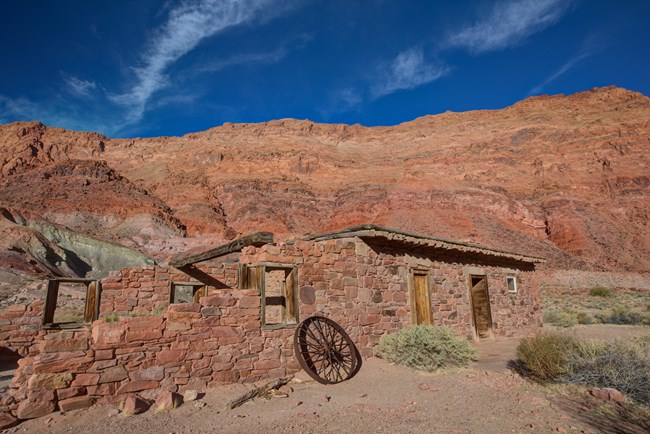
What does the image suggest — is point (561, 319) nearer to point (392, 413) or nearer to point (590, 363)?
point (590, 363)

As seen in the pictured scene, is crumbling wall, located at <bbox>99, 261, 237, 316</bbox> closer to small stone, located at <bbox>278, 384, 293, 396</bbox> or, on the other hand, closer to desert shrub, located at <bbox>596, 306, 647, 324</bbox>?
small stone, located at <bbox>278, 384, 293, 396</bbox>

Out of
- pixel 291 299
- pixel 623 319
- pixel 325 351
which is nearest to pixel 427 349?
pixel 325 351

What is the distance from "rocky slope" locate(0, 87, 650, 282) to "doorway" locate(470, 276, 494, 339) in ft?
88.0

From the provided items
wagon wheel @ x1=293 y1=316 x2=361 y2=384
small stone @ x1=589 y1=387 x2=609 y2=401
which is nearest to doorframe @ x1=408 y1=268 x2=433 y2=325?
wagon wheel @ x1=293 y1=316 x2=361 y2=384

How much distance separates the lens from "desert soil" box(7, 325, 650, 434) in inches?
185

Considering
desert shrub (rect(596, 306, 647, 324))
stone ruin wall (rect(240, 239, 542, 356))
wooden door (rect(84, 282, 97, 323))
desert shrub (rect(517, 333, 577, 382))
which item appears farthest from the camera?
desert shrub (rect(596, 306, 647, 324))

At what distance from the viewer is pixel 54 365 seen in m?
5.16

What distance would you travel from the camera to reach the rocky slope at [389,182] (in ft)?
134

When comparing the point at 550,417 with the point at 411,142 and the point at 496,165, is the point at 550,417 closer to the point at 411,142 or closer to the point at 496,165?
the point at 496,165

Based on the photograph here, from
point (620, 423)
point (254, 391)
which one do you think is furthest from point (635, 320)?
point (254, 391)

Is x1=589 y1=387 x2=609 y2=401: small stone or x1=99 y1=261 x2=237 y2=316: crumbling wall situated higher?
x1=99 y1=261 x2=237 y2=316: crumbling wall

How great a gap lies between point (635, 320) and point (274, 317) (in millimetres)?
15362

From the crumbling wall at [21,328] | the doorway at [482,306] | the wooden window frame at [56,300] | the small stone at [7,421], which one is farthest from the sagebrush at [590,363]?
the crumbling wall at [21,328]

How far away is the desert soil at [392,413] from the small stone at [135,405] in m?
0.10
